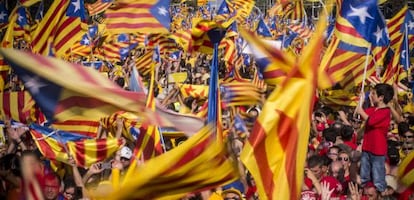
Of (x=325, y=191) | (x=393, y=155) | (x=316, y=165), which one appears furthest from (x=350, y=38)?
(x=325, y=191)

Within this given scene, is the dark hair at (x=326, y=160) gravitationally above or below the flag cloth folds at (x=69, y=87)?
below

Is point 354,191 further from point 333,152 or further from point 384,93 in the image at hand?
point 384,93

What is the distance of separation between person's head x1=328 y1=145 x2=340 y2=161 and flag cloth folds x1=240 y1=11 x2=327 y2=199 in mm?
3210

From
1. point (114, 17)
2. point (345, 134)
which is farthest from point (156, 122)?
point (114, 17)

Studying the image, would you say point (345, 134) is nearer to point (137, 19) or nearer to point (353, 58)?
point (353, 58)

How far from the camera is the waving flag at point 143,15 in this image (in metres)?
12.7

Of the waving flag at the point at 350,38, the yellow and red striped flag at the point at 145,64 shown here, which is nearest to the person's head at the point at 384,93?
the waving flag at the point at 350,38

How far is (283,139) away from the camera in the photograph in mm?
5629

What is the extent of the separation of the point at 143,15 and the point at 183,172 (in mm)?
8259

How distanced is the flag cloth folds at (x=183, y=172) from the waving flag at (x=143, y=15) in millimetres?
7805

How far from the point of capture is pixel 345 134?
9906mm

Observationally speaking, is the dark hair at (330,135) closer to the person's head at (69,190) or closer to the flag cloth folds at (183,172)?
the person's head at (69,190)

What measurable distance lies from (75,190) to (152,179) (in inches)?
120

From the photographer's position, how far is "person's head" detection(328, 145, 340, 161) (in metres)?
8.86
